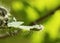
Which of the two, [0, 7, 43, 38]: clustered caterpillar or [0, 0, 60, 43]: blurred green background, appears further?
[0, 0, 60, 43]: blurred green background

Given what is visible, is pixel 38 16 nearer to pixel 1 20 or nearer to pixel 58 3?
pixel 58 3

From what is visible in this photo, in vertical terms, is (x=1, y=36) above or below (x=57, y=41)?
below

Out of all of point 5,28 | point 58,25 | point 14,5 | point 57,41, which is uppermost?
point 14,5

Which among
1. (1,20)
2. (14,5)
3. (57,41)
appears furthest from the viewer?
(14,5)

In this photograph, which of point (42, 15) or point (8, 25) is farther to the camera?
Answer: point (42, 15)

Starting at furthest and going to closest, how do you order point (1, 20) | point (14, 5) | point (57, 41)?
point (14, 5) → point (57, 41) → point (1, 20)

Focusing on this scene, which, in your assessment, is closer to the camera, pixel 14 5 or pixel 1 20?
pixel 1 20

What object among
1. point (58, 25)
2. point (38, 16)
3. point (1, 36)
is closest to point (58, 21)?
point (58, 25)

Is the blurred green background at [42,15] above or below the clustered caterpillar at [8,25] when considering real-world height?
above

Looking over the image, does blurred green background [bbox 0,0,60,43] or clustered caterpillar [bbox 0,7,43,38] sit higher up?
blurred green background [bbox 0,0,60,43]

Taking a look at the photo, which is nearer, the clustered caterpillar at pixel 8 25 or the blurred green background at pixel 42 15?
the clustered caterpillar at pixel 8 25

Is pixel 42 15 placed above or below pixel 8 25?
above
